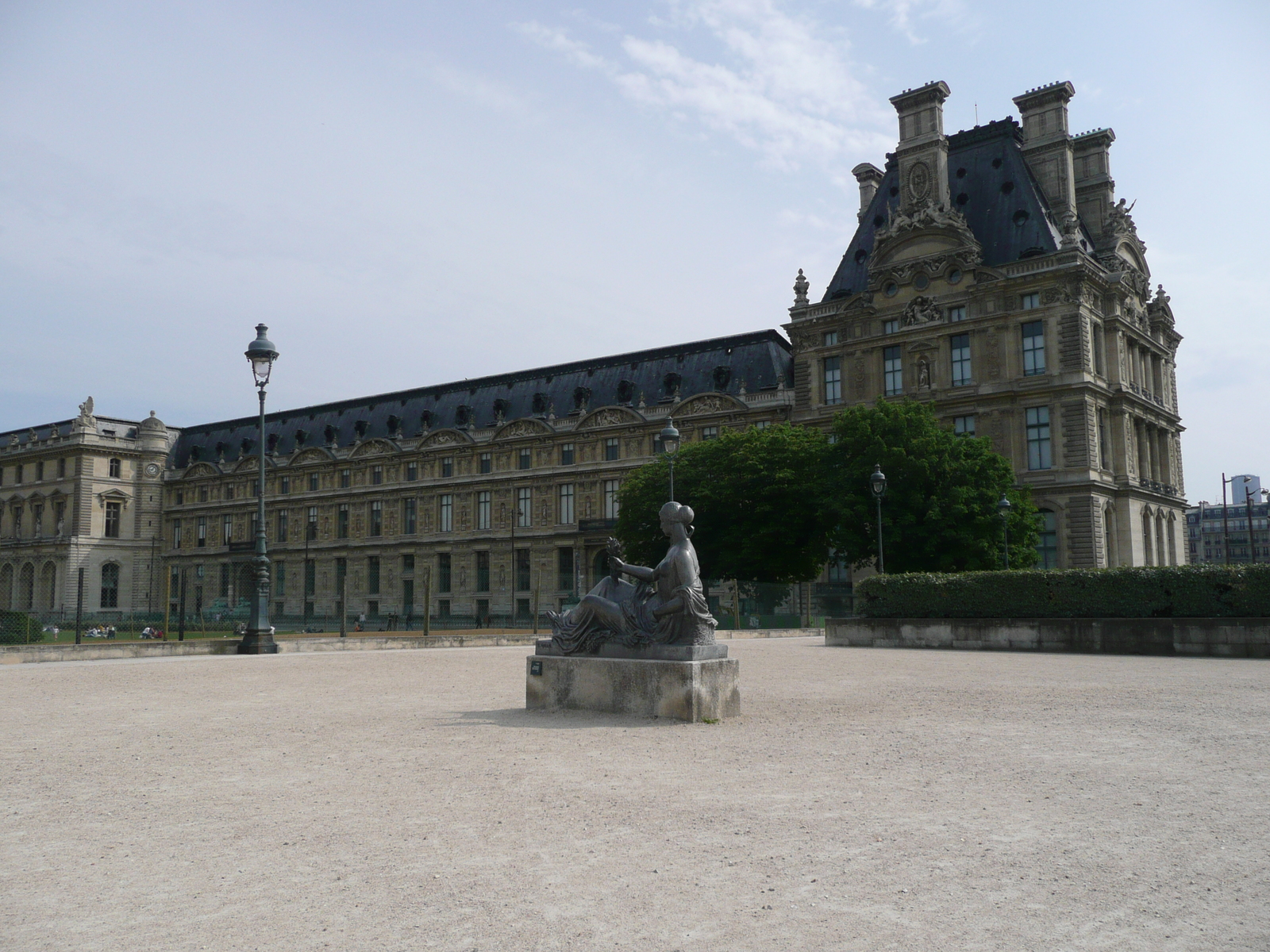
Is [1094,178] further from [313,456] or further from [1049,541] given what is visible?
[313,456]

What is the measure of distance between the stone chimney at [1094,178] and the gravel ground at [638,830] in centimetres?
5551

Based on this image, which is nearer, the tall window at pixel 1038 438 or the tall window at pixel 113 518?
the tall window at pixel 1038 438

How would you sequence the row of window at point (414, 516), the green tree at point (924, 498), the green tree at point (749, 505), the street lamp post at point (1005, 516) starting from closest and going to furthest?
the street lamp post at point (1005, 516)
the green tree at point (924, 498)
the green tree at point (749, 505)
the row of window at point (414, 516)

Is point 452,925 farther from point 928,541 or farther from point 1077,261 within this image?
point 1077,261

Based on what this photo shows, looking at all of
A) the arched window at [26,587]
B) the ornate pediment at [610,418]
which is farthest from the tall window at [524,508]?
the arched window at [26,587]

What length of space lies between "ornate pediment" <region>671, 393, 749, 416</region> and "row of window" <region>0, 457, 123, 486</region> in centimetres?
5644

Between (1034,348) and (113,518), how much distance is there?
79.5 metres

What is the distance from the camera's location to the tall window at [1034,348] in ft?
164

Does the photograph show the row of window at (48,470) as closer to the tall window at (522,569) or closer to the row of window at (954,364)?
the tall window at (522,569)

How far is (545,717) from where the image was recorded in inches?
397

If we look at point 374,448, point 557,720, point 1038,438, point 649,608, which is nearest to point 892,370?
point 1038,438

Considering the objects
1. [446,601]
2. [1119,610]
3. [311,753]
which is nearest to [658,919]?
[311,753]

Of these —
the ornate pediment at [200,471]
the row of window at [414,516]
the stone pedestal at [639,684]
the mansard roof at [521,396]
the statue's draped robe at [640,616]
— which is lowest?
the stone pedestal at [639,684]

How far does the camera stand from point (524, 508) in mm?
72750
